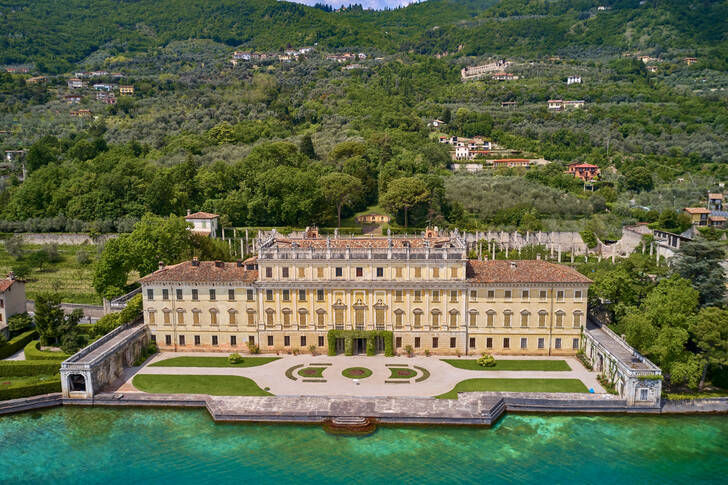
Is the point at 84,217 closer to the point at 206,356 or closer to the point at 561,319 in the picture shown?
the point at 206,356

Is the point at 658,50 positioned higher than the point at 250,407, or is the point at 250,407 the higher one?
the point at 658,50

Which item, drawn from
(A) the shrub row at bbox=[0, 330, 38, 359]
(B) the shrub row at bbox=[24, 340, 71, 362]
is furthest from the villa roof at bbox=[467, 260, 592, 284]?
(A) the shrub row at bbox=[0, 330, 38, 359]

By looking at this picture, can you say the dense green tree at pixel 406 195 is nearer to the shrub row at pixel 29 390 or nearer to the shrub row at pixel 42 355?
the shrub row at pixel 42 355

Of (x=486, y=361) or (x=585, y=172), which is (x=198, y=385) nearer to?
(x=486, y=361)

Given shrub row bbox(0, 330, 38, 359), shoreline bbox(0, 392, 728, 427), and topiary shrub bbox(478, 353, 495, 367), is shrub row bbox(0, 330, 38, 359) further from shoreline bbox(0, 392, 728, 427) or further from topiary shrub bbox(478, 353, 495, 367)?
topiary shrub bbox(478, 353, 495, 367)

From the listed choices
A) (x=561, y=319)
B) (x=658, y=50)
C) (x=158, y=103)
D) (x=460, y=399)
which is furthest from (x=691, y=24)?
(x=460, y=399)

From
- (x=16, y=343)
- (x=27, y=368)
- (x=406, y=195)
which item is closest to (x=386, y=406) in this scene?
(x=27, y=368)
